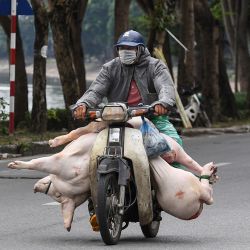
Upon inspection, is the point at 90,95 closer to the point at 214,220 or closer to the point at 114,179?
the point at 114,179

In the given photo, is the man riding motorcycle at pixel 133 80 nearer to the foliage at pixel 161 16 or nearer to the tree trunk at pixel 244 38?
the foliage at pixel 161 16

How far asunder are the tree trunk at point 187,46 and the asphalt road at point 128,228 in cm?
1134

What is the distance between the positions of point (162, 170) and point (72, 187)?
745mm

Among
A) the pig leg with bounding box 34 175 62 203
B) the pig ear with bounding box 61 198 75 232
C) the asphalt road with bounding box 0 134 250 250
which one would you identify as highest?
the pig leg with bounding box 34 175 62 203

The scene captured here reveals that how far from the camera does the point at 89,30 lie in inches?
4464

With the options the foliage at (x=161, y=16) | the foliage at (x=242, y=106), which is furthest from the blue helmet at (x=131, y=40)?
the foliage at (x=242, y=106)

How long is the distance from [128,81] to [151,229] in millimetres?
1241

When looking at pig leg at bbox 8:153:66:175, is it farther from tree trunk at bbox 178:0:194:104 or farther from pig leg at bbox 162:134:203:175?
tree trunk at bbox 178:0:194:104

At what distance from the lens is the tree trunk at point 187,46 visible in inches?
1043

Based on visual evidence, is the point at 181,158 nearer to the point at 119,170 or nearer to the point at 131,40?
the point at 119,170

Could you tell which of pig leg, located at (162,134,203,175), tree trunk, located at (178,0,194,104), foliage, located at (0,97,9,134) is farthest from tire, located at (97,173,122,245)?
tree trunk, located at (178,0,194,104)

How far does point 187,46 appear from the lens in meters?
26.5

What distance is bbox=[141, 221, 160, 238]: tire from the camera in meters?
9.37

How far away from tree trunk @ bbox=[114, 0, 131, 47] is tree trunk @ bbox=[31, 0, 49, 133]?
615cm
